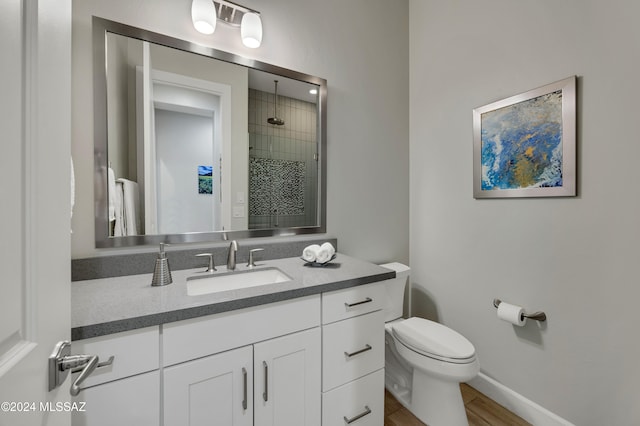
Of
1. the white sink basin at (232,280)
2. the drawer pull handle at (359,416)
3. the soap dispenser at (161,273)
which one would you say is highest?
the soap dispenser at (161,273)

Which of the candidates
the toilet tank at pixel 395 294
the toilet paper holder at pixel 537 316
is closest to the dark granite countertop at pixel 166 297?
the toilet tank at pixel 395 294

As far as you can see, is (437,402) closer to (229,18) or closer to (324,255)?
(324,255)

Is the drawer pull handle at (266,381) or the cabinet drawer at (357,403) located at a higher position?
the drawer pull handle at (266,381)

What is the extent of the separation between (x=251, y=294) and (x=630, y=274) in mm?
1576

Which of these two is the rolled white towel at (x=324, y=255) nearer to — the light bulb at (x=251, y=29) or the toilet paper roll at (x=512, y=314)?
the toilet paper roll at (x=512, y=314)

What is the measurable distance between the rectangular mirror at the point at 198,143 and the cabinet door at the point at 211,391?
664 millimetres

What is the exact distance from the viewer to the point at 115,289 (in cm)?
103

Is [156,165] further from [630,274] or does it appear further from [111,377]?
[630,274]

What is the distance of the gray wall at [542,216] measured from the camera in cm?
116

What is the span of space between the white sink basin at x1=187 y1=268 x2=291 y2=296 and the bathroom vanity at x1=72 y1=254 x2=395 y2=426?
0.05 metres

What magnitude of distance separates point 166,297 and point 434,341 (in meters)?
1.32

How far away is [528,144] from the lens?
1.47 m

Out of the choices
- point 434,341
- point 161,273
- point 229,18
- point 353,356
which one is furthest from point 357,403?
point 229,18

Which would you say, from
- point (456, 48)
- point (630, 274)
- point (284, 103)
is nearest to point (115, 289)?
point (284, 103)
